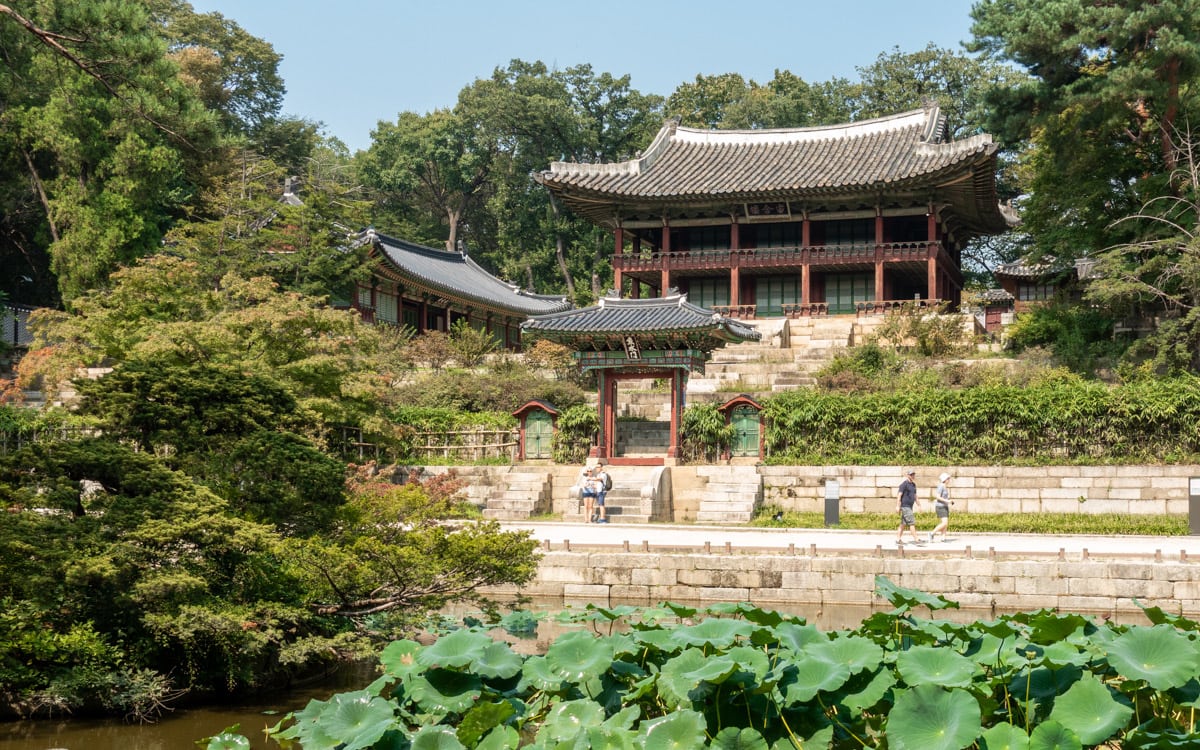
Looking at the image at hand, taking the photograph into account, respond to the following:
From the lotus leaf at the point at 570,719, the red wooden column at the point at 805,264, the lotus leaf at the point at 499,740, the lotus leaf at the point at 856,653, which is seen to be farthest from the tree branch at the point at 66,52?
the red wooden column at the point at 805,264

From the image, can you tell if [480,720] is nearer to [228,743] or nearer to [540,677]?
[540,677]

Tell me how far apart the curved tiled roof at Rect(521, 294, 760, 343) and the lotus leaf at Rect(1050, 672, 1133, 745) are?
18.1 metres

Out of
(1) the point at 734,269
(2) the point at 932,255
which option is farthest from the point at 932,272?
(1) the point at 734,269

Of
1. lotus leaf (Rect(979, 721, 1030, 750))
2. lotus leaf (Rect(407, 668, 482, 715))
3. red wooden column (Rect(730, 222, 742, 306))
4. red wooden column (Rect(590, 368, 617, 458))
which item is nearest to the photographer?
lotus leaf (Rect(979, 721, 1030, 750))

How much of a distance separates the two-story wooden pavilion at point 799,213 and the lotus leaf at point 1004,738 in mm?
28825

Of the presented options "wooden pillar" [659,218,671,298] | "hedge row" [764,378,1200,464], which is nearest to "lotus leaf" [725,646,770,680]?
"hedge row" [764,378,1200,464]

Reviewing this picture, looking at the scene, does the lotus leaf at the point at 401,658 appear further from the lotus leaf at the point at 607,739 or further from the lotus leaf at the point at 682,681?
the lotus leaf at the point at 682,681

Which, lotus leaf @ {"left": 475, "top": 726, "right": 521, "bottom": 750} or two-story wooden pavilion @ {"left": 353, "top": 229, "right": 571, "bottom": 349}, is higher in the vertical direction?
two-story wooden pavilion @ {"left": 353, "top": 229, "right": 571, "bottom": 349}

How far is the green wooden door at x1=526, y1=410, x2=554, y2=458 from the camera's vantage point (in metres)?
24.9

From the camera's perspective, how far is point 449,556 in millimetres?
10695

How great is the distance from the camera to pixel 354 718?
6367 mm

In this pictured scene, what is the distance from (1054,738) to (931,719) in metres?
0.61

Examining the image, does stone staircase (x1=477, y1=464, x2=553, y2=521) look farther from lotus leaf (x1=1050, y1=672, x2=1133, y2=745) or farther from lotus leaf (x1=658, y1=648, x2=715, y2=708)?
lotus leaf (x1=1050, y1=672, x2=1133, y2=745)

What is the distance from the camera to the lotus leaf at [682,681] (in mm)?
6332
